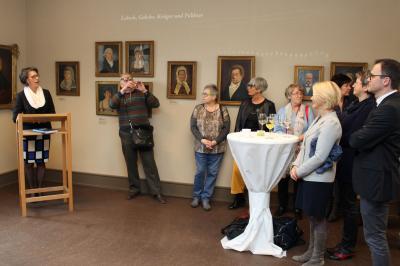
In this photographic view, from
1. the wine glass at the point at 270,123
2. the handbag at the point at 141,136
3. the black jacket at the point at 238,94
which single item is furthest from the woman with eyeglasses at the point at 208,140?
the wine glass at the point at 270,123

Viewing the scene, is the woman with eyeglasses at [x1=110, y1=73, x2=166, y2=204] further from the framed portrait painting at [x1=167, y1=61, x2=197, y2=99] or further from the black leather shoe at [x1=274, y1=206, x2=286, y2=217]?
the black leather shoe at [x1=274, y1=206, x2=286, y2=217]

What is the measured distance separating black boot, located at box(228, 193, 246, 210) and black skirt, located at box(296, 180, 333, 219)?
184cm

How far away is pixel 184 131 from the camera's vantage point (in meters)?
5.10

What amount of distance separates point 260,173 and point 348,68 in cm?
214

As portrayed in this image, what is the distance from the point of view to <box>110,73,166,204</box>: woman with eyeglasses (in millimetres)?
4785

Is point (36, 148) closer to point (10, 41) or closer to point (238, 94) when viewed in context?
point (10, 41)

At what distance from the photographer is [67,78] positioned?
553 centimetres

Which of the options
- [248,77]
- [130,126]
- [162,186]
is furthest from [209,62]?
[162,186]

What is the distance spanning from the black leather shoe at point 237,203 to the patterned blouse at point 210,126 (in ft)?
2.21

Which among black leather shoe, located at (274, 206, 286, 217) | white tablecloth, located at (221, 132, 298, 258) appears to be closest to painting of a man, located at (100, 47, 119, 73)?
white tablecloth, located at (221, 132, 298, 258)

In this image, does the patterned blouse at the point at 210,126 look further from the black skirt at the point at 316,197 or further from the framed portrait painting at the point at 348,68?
the black skirt at the point at 316,197

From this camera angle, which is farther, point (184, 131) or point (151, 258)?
point (184, 131)

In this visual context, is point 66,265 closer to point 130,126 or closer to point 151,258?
point 151,258

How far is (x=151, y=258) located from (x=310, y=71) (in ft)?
9.71
